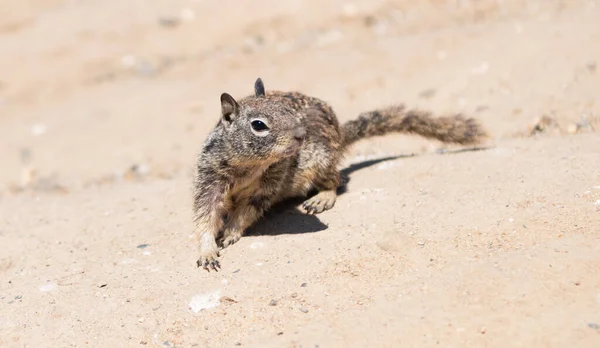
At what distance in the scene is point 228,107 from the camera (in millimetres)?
5199

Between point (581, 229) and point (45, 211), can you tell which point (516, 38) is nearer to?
point (581, 229)

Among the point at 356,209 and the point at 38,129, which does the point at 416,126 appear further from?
the point at 38,129

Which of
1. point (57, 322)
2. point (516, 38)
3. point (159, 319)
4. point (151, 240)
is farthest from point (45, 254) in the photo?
point (516, 38)

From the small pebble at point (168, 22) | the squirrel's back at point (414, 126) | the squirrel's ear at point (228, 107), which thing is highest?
the squirrel's ear at point (228, 107)

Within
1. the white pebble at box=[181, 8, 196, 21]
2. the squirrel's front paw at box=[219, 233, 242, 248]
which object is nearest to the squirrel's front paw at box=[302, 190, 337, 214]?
the squirrel's front paw at box=[219, 233, 242, 248]

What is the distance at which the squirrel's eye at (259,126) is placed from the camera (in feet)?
16.3

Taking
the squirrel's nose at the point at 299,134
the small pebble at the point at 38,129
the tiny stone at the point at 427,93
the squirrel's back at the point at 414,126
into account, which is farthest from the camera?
Answer: the small pebble at the point at 38,129

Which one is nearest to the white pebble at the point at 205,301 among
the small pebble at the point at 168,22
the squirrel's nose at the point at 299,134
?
the squirrel's nose at the point at 299,134

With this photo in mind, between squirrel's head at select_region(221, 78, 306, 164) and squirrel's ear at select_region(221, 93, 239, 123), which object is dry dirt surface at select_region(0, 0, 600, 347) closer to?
squirrel's head at select_region(221, 78, 306, 164)

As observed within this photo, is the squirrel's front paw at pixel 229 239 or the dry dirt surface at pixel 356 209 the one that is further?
the squirrel's front paw at pixel 229 239

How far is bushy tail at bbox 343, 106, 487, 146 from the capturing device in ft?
21.5

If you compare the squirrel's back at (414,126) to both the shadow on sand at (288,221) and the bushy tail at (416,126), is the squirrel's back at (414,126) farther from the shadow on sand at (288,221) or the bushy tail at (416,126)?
the shadow on sand at (288,221)

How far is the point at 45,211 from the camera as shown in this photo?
6.71 meters

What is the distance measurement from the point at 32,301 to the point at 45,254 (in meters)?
0.85
